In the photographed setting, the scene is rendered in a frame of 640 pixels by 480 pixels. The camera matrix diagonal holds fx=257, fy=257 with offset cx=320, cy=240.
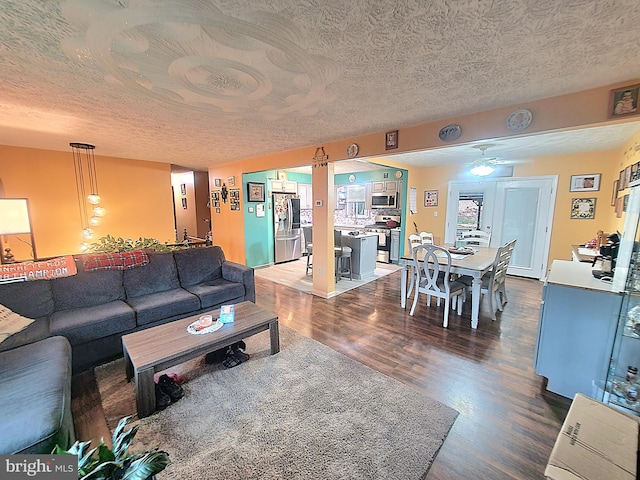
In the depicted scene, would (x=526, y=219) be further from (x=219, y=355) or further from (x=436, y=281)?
(x=219, y=355)

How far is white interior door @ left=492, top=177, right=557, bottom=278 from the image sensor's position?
15.5ft

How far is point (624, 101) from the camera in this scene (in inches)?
73.2

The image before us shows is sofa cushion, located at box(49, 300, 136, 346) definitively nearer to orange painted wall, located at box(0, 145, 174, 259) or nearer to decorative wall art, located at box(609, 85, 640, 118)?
orange painted wall, located at box(0, 145, 174, 259)

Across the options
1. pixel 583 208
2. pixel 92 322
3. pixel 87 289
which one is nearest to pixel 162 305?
pixel 92 322

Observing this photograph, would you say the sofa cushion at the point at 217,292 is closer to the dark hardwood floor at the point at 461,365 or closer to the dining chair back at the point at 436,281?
the dark hardwood floor at the point at 461,365

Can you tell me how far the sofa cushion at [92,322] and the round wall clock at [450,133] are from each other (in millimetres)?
3599

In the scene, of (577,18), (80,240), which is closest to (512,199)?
(577,18)

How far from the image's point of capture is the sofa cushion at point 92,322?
2.16 m

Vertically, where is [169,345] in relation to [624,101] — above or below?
below

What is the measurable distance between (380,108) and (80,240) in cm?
562

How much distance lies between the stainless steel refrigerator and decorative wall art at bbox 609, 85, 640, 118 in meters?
5.31

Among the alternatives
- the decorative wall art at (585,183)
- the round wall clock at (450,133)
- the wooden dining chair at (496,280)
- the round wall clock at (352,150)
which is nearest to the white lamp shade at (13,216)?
the round wall clock at (352,150)

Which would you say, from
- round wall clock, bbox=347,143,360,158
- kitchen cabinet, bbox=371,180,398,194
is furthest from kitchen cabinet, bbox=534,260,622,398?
kitchen cabinet, bbox=371,180,398,194

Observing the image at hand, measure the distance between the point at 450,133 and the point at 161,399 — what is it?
3461 millimetres
